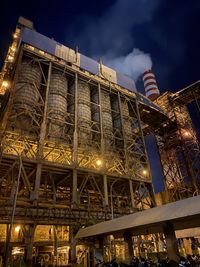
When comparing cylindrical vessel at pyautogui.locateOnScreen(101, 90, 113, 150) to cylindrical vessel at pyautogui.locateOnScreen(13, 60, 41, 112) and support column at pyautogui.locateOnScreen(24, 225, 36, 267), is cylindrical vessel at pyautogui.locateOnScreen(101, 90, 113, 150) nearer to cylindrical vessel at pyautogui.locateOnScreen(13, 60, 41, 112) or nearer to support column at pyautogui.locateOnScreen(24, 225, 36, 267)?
cylindrical vessel at pyautogui.locateOnScreen(13, 60, 41, 112)

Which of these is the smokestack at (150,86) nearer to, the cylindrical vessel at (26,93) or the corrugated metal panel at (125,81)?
the corrugated metal panel at (125,81)

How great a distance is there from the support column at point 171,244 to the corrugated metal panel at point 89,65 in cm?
2655

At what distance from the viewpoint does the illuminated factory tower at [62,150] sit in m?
18.5

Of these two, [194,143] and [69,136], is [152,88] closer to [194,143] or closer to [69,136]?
[194,143]

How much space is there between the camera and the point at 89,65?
32.9 metres

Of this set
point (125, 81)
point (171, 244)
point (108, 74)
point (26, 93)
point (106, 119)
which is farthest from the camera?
point (125, 81)

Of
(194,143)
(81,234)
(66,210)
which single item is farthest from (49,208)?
(194,143)

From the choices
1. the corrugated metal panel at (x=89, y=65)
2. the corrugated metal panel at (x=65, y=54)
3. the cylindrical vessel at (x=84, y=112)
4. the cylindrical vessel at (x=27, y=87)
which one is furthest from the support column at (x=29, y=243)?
the corrugated metal panel at (x=89, y=65)

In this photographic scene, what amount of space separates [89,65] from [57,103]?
1038 cm

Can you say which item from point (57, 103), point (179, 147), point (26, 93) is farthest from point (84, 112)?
point (179, 147)

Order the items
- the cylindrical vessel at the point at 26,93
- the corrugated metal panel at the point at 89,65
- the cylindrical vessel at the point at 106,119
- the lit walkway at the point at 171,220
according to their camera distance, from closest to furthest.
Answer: the lit walkway at the point at 171,220 < the cylindrical vessel at the point at 26,93 < the cylindrical vessel at the point at 106,119 < the corrugated metal panel at the point at 89,65

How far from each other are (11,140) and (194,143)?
98.0 feet

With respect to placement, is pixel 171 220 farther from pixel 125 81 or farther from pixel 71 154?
pixel 125 81

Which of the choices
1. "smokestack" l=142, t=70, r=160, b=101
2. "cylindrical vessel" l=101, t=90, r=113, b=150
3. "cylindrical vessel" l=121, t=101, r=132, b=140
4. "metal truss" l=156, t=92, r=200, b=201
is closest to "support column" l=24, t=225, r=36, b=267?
"cylindrical vessel" l=101, t=90, r=113, b=150
